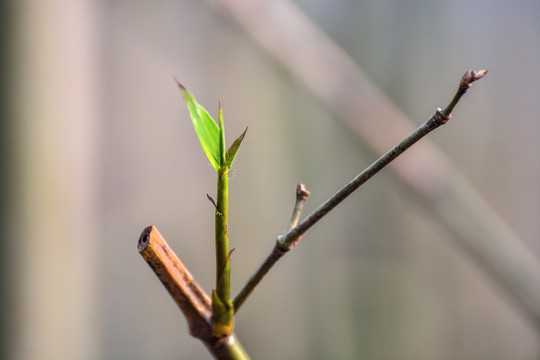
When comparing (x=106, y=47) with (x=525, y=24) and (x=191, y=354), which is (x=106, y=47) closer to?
(x=191, y=354)

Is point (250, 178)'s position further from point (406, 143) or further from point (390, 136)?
point (406, 143)

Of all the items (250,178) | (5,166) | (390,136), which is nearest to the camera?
(390,136)

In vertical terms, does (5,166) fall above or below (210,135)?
above

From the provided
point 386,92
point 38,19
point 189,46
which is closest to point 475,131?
point 386,92

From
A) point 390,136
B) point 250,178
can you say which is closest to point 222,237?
point 390,136

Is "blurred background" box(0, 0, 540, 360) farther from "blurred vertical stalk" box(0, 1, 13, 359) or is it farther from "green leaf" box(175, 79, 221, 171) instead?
"green leaf" box(175, 79, 221, 171)

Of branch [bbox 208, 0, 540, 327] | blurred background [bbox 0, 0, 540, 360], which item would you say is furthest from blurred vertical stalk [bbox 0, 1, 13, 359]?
branch [bbox 208, 0, 540, 327]

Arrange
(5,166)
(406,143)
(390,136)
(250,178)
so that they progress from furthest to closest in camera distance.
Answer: (250,178) → (5,166) → (390,136) → (406,143)
